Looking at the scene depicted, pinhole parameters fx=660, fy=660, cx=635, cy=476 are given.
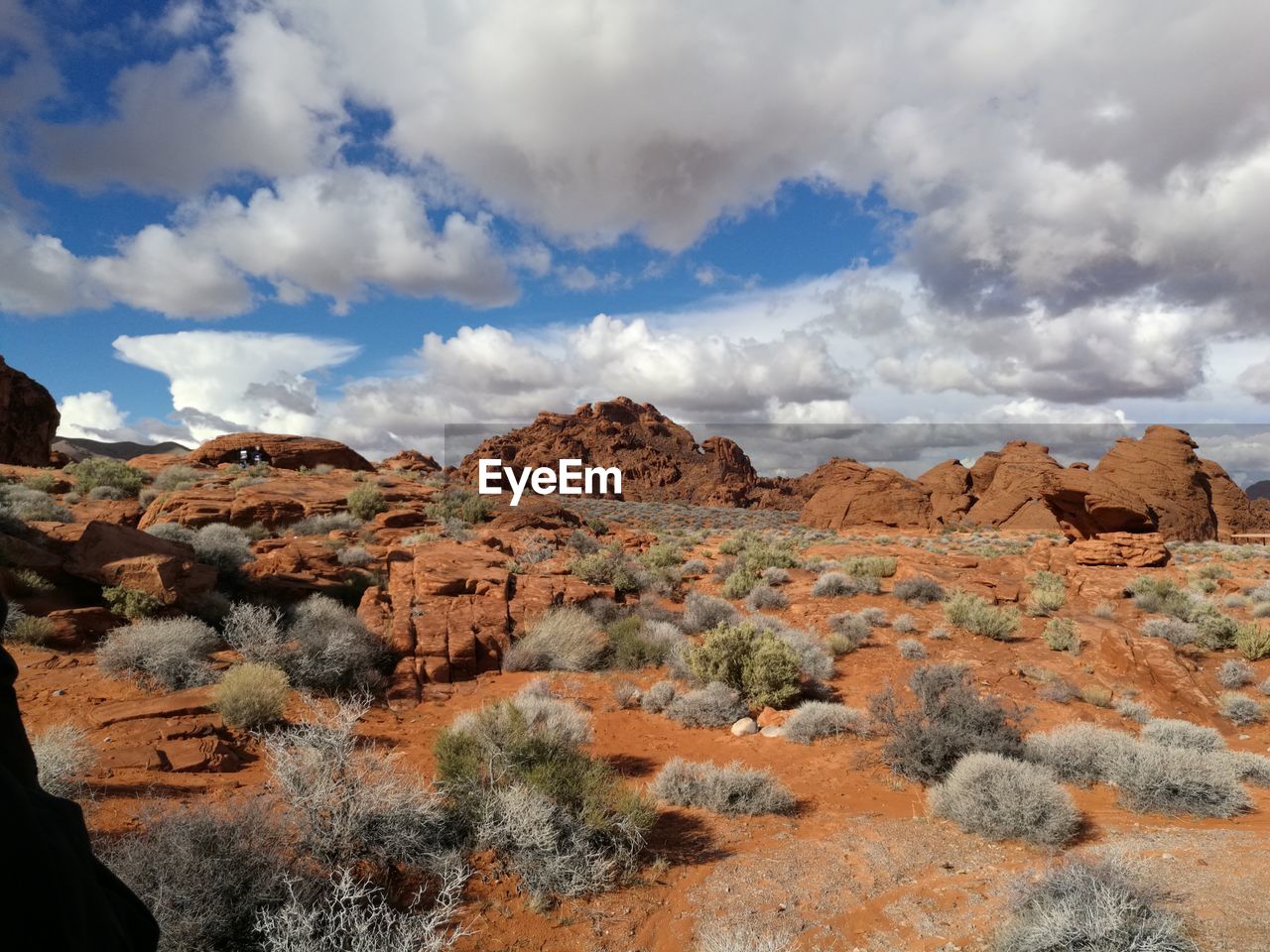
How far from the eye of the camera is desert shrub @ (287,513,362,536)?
15938 mm

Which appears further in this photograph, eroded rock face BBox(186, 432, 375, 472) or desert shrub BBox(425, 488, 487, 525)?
eroded rock face BBox(186, 432, 375, 472)

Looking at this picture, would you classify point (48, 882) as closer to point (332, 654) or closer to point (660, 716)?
point (660, 716)

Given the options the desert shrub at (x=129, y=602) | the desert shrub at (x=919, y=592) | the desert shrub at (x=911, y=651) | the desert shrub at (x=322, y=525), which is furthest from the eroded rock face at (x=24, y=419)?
the desert shrub at (x=911, y=651)

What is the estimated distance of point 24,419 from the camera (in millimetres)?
32844

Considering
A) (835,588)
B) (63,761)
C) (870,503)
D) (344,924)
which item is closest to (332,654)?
(63,761)

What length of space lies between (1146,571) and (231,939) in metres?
20.8

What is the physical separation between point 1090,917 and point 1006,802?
2015 mm

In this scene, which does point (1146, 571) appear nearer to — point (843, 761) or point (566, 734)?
point (843, 761)

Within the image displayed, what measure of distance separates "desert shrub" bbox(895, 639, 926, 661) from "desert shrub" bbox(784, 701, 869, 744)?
3.54 m

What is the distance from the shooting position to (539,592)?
1270 cm

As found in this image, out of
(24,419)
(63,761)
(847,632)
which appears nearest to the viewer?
(63,761)

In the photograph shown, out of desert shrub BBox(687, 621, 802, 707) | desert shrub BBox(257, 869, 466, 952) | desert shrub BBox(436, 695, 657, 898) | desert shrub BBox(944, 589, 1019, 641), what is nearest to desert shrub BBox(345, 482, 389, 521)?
desert shrub BBox(687, 621, 802, 707)

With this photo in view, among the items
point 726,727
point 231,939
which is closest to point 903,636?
point 726,727

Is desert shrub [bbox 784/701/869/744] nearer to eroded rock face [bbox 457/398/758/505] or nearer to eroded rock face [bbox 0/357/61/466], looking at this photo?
eroded rock face [bbox 0/357/61/466]
